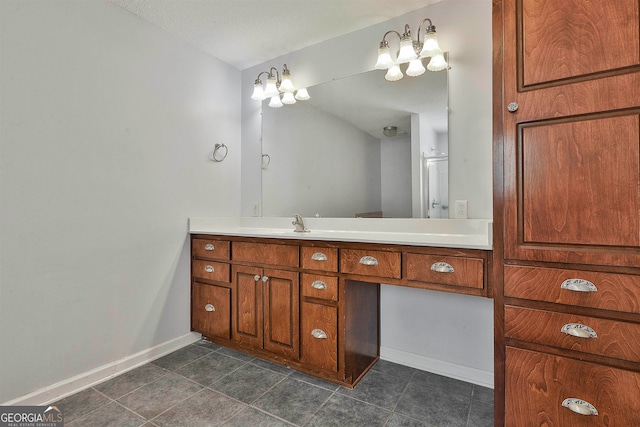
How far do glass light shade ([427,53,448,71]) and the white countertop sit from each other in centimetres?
96

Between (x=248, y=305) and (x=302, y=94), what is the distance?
1.71 meters

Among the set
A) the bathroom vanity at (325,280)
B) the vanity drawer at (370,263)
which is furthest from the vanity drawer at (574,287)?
the vanity drawer at (370,263)

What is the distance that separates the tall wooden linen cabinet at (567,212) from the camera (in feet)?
3.46

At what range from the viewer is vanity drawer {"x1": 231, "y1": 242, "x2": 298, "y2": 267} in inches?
77.6

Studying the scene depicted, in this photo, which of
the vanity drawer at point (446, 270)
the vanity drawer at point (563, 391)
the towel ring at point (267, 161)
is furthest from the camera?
the towel ring at point (267, 161)

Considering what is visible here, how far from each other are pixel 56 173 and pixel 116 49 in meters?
0.90

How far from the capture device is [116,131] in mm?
2010

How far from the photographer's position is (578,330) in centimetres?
111

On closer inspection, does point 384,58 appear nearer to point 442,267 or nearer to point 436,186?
point 436,186

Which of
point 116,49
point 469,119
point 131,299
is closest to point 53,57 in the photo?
point 116,49

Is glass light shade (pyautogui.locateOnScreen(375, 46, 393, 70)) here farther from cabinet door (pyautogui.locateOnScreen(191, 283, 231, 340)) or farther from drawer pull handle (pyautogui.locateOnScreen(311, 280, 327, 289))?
cabinet door (pyautogui.locateOnScreen(191, 283, 231, 340))

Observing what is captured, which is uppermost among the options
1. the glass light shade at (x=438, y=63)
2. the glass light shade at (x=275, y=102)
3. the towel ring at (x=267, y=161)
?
the glass light shade at (x=275, y=102)

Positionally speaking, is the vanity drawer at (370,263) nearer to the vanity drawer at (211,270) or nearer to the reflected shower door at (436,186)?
the reflected shower door at (436,186)

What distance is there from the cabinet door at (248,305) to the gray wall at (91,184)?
0.54 m
